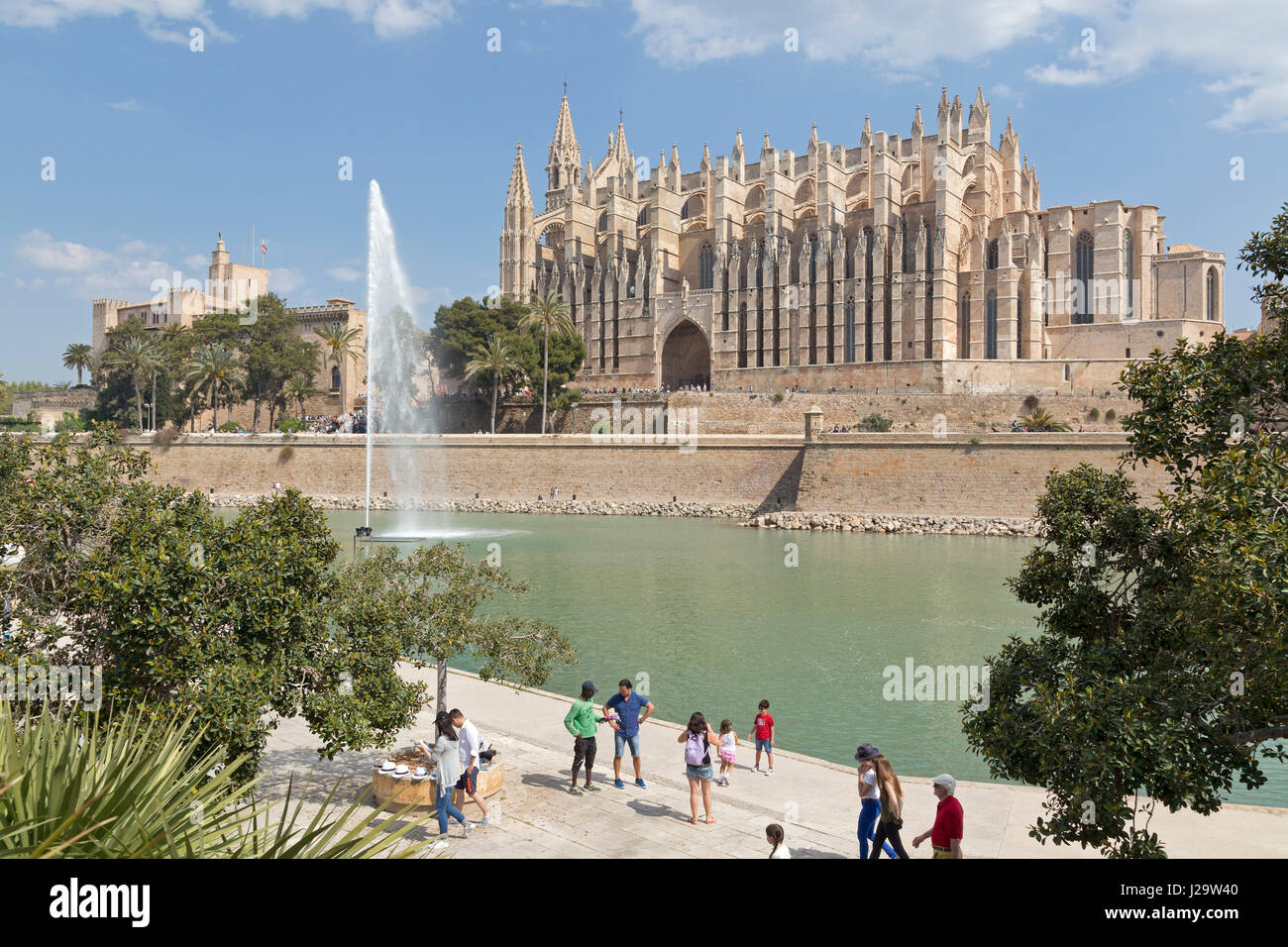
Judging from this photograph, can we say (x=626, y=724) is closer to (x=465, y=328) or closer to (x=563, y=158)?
(x=465, y=328)

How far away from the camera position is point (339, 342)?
61000mm

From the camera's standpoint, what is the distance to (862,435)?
39.4 m

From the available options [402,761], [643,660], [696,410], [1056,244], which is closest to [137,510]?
[402,761]

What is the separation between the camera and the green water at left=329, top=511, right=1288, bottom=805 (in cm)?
1276

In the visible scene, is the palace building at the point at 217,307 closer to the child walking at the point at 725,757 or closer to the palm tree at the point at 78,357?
the palm tree at the point at 78,357

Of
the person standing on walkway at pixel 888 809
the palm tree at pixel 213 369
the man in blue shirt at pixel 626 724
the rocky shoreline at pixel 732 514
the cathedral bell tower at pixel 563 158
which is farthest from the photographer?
the cathedral bell tower at pixel 563 158

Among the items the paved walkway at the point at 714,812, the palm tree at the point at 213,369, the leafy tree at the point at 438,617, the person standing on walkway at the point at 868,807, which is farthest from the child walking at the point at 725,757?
the palm tree at the point at 213,369

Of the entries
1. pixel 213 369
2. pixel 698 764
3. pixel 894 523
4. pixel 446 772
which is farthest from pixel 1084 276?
pixel 446 772

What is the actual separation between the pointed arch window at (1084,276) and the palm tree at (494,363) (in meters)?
31.7

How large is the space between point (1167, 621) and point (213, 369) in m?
57.8

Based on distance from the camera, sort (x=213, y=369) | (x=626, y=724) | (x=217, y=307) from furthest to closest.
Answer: (x=217, y=307) → (x=213, y=369) → (x=626, y=724)

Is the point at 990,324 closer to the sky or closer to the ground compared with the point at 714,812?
closer to the sky

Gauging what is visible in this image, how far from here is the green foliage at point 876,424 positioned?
4597 centimetres

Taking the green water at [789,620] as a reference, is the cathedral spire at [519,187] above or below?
above
